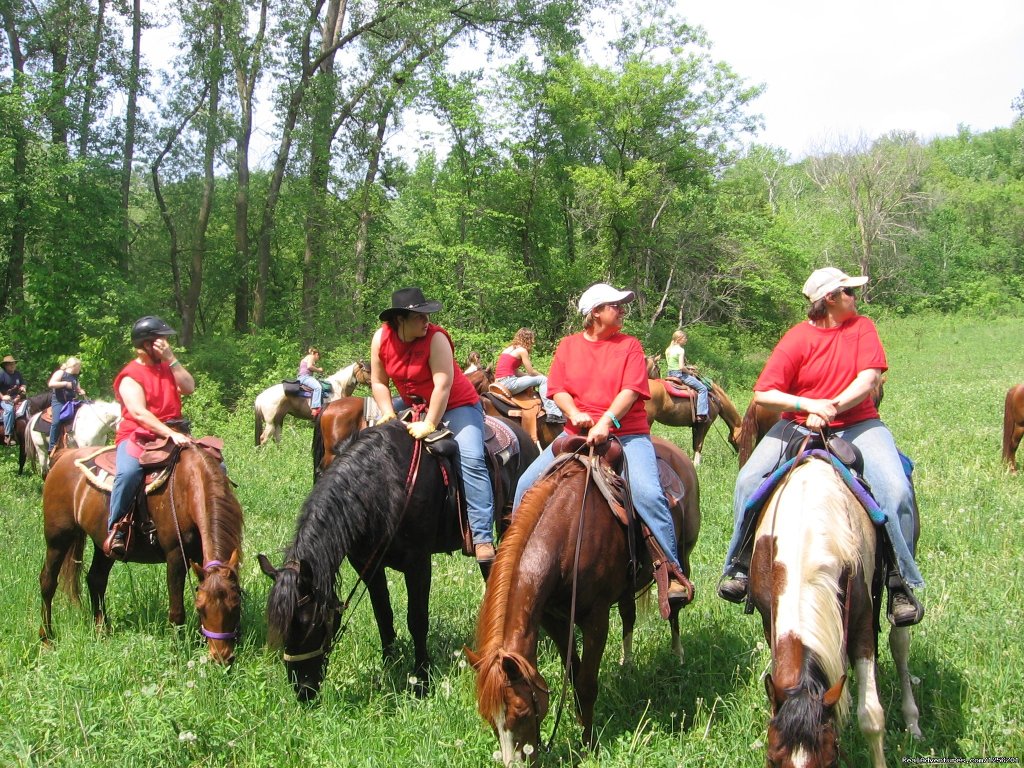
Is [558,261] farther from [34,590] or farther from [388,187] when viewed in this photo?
[34,590]

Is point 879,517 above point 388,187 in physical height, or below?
below

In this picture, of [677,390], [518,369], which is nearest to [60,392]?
[518,369]

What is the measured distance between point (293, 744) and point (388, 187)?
84.2 ft

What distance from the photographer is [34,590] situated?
676cm

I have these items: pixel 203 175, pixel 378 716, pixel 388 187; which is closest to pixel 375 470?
pixel 378 716

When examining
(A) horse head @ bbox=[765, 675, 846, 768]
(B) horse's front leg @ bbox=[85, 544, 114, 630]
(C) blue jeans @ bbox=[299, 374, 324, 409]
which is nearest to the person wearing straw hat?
(C) blue jeans @ bbox=[299, 374, 324, 409]

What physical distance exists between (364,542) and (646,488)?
1.77m

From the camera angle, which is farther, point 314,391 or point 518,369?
point 314,391

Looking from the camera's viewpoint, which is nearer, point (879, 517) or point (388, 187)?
point (879, 517)

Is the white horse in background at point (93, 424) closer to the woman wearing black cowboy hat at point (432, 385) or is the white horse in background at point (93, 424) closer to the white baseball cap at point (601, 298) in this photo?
the woman wearing black cowboy hat at point (432, 385)

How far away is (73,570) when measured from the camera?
6.32 m

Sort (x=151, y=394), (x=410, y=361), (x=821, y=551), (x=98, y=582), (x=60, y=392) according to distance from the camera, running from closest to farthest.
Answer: (x=821, y=551) < (x=410, y=361) < (x=151, y=394) < (x=98, y=582) < (x=60, y=392)

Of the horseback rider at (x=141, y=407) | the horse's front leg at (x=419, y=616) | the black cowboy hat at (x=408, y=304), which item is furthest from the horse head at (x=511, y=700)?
the horseback rider at (x=141, y=407)

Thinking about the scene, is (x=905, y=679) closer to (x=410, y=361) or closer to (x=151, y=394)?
(x=410, y=361)
